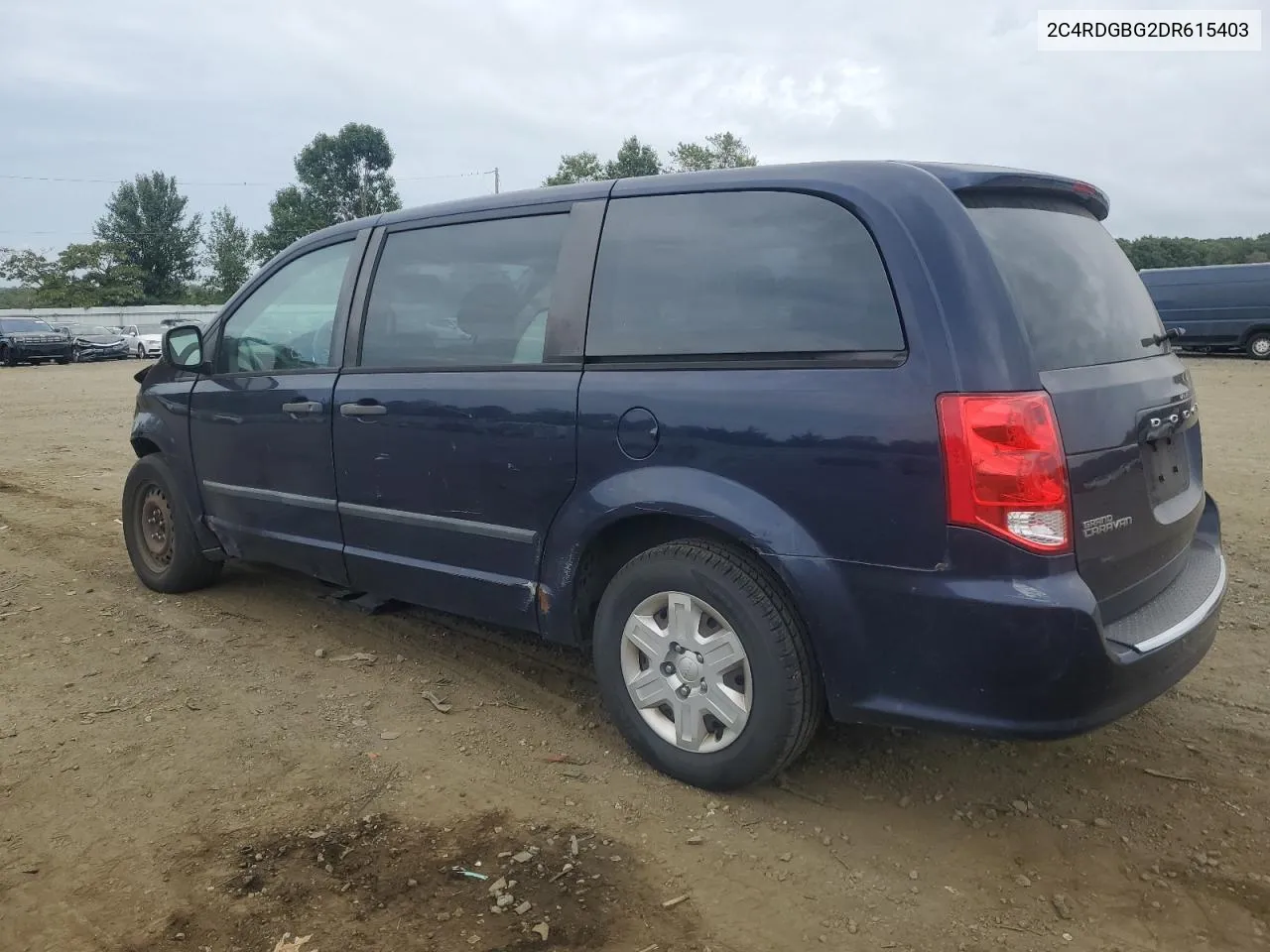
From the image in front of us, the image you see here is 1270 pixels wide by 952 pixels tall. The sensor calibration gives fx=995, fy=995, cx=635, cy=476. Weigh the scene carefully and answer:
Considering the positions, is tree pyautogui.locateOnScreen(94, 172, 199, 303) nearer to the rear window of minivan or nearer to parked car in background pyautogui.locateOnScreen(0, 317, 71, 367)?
parked car in background pyautogui.locateOnScreen(0, 317, 71, 367)

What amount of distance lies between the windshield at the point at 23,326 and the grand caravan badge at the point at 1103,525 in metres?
33.7

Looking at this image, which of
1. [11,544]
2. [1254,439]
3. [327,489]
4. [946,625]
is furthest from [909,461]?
[1254,439]

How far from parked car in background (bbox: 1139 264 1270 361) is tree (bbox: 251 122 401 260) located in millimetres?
55094

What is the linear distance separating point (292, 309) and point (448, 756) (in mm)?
2203

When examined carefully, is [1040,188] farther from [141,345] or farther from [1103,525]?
[141,345]

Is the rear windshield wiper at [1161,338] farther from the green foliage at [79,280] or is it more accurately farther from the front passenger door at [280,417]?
the green foliage at [79,280]

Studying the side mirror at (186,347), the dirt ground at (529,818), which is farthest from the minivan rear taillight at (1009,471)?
the side mirror at (186,347)

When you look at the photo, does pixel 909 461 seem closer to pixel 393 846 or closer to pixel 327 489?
pixel 393 846

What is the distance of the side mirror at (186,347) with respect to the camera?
4855 millimetres

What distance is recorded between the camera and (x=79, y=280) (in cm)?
5397

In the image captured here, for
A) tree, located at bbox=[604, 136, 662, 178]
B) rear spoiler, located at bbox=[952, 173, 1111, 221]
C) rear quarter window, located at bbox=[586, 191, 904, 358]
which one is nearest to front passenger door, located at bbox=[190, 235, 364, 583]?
rear quarter window, located at bbox=[586, 191, 904, 358]

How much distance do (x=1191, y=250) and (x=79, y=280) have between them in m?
55.6

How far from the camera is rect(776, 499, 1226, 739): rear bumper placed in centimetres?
245

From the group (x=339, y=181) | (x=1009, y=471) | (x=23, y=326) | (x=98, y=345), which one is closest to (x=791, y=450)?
(x=1009, y=471)
